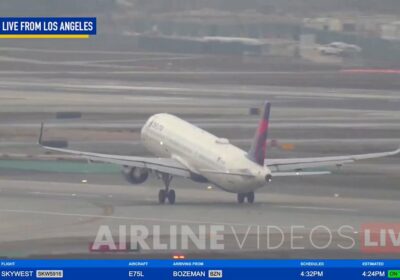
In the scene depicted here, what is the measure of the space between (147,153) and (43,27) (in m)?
44.2

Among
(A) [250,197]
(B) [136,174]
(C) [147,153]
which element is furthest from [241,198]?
(C) [147,153]

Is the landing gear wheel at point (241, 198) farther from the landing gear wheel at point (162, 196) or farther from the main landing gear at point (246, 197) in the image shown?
the landing gear wheel at point (162, 196)

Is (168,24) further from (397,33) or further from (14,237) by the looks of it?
(14,237)

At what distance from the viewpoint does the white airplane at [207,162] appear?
2019 inches

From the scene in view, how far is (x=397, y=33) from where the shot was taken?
14350 centimetres

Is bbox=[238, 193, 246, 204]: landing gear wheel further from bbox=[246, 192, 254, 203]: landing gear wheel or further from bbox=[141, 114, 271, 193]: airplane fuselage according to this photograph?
bbox=[141, 114, 271, 193]: airplane fuselage

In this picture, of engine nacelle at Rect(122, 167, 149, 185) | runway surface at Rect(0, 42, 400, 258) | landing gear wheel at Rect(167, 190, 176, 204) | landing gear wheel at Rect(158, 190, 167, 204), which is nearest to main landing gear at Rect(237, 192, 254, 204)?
runway surface at Rect(0, 42, 400, 258)

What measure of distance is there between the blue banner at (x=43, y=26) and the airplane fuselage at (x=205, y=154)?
21543 mm

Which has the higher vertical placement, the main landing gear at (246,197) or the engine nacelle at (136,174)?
the engine nacelle at (136,174)

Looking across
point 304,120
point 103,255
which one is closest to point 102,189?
point 103,255

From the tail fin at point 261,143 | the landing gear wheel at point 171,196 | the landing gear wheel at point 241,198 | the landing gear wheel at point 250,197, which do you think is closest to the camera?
the tail fin at point 261,143

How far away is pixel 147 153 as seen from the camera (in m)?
73.1

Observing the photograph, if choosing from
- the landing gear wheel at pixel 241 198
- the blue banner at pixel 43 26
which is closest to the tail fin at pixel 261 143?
the landing gear wheel at pixel 241 198
